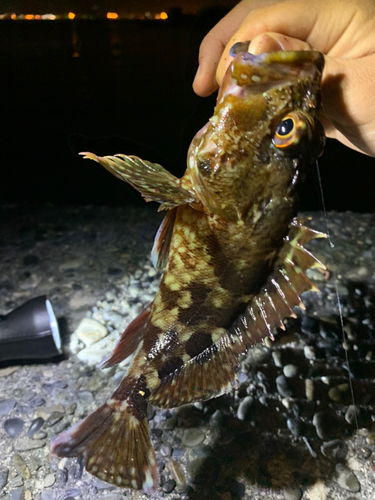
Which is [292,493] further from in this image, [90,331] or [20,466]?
[90,331]

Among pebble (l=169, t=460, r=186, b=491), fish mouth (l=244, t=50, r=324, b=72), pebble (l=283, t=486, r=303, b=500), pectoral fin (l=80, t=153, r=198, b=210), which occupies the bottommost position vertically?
pebble (l=283, t=486, r=303, b=500)

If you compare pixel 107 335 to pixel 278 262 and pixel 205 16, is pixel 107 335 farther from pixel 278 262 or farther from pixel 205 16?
pixel 205 16

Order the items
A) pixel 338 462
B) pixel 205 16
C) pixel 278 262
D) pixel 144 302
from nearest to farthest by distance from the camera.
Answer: pixel 278 262
pixel 338 462
pixel 144 302
pixel 205 16

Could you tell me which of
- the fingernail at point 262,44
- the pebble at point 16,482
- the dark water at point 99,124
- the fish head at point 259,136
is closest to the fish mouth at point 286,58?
the fish head at point 259,136

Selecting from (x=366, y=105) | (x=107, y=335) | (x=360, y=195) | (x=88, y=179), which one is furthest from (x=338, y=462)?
(x=88, y=179)

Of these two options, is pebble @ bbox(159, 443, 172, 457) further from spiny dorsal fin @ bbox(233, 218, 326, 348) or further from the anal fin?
spiny dorsal fin @ bbox(233, 218, 326, 348)

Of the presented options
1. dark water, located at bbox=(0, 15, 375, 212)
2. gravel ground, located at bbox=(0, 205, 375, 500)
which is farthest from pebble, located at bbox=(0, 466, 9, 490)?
dark water, located at bbox=(0, 15, 375, 212)

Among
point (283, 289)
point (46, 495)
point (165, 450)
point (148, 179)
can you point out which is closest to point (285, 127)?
point (148, 179)
